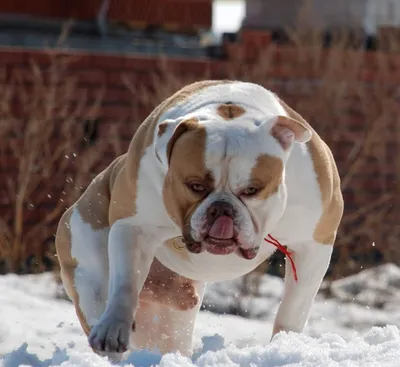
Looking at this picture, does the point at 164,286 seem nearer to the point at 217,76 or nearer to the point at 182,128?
the point at 182,128

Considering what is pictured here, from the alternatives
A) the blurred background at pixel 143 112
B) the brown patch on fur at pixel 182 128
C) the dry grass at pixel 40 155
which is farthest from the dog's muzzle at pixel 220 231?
the dry grass at pixel 40 155

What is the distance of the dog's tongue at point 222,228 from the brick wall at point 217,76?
4.30m

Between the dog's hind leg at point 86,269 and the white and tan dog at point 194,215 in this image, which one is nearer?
the white and tan dog at point 194,215

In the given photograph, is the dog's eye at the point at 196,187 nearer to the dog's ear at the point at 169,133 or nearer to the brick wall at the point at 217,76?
the dog's ear at the point at 169,133

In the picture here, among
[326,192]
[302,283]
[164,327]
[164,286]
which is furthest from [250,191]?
[164,327]

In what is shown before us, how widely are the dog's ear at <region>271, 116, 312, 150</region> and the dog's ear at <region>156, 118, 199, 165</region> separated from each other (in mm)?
314

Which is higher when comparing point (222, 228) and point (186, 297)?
point (222, 228)

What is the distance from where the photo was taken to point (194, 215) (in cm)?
390

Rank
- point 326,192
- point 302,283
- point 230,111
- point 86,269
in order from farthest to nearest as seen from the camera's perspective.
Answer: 1. point 86,269
2. point 302,283
3. point 326,192
4. point 230,111

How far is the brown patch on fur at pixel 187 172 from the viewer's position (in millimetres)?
3918

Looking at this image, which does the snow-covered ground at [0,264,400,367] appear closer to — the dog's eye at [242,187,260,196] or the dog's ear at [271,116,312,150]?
the dog's eye at [242,187,260,196]

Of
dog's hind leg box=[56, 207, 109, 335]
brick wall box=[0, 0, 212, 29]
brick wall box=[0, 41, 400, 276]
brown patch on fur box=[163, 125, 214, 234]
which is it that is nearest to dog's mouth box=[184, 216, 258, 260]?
brown patch on fur box=[163, 125, 214, 234]

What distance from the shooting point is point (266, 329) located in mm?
6727

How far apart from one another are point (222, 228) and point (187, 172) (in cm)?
27
